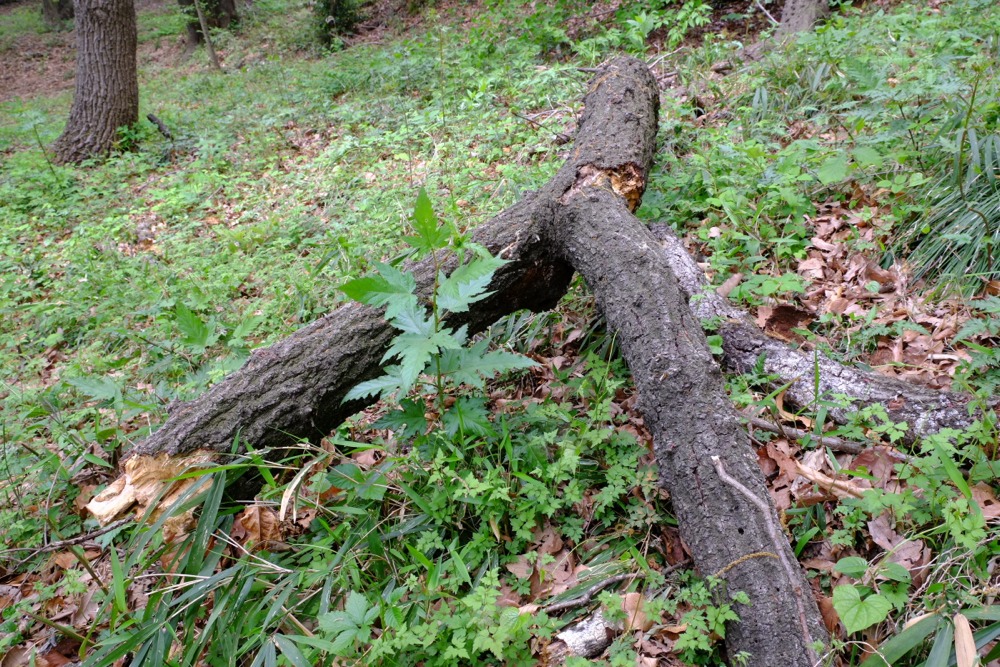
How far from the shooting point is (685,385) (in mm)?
2303

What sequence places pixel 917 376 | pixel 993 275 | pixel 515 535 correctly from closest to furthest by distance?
pixel 515 535 → pixel 917 376 → pixel 993 275

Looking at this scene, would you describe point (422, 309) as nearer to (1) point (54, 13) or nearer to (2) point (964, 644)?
(2) point (964, 644)

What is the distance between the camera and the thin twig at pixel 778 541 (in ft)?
5.73

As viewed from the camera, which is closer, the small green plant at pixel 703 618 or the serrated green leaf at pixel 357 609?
the small green plant at pixel 703 618

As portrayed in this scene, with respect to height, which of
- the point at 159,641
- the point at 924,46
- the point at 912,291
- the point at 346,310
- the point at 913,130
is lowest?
the point at 159,641

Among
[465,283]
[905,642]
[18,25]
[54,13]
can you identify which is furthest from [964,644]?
[18,25]

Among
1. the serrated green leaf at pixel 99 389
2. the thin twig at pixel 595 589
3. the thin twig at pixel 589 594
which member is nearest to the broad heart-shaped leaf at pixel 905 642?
the thin twig at pixel 595 589

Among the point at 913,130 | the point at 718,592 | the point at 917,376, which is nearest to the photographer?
the point at 718,592

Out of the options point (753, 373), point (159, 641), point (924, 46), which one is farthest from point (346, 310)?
point (924, 46)

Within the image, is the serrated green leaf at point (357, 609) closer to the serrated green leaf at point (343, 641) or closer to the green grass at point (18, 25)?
the serrated green leaf at point (343, 641)

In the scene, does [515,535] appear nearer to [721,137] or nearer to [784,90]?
[721,137]

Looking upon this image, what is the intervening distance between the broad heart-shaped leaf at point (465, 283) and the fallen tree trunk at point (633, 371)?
54 cm

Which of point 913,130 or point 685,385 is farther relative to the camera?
point 913,130

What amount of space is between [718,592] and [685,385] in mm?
742
